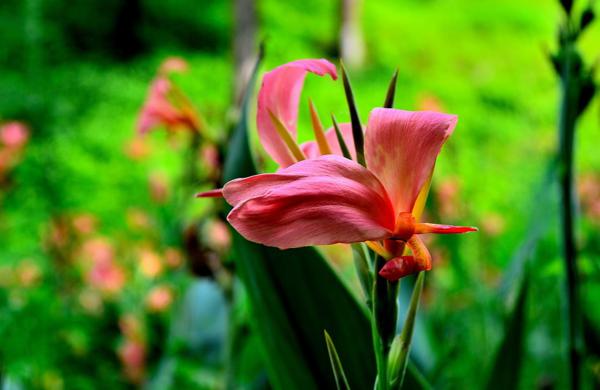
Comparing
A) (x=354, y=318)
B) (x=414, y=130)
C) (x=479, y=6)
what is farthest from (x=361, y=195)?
(x=479, y=6)

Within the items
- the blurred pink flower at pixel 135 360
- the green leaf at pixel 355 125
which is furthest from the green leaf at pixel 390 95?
the blurred pink flower at pixel 135 360

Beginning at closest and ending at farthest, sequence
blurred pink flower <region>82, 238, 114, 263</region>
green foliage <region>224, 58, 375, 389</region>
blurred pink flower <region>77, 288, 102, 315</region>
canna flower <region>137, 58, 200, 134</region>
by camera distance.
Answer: green foliage <region>224, 58, 375, 389</region> → canna flower <region>137, 58, 200, 134</region> → blurred pink flower <region>82, 238, 114, 263</region> → blurred pink flower <region>77, 288, 102, 315</region>

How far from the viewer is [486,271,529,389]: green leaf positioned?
0.46m

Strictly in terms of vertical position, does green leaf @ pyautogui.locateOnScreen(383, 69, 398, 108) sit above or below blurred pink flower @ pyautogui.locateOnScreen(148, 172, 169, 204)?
above

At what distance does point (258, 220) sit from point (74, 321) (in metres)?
0.77

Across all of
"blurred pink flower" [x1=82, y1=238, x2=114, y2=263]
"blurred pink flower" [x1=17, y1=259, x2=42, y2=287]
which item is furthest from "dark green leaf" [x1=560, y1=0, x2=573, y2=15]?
"blurred pink flower" [x1=82, y1=238, x2=114, y2=263]

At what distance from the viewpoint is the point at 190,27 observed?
609 cm

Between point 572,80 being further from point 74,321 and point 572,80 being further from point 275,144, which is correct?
point 74,321

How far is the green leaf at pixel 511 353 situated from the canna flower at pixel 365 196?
231 mm

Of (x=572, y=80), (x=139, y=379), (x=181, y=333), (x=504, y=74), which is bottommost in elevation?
(x=504, y=74)

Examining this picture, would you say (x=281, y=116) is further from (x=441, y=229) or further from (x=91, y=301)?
(x=91, y=301)

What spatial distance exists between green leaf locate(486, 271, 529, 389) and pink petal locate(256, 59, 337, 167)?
0.23 metres

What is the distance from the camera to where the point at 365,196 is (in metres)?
0.25

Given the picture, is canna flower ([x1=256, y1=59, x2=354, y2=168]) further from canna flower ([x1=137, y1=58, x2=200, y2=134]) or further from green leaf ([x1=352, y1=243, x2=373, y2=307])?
Answer: canna flower ([x1=137, y1=58, x2=200, y2=134])
